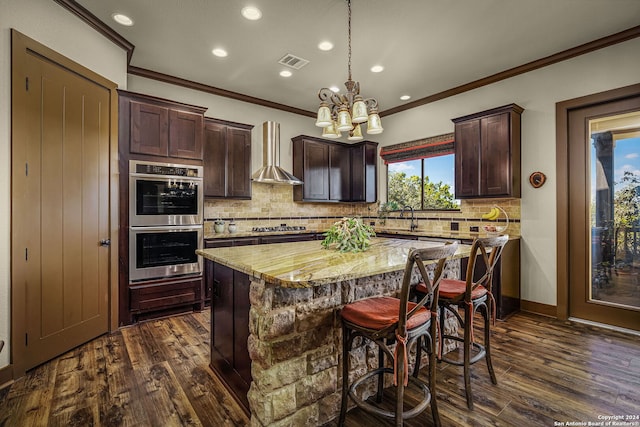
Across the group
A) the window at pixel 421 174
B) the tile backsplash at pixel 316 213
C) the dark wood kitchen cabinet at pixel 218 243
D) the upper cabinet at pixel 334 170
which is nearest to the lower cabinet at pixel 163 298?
the dark wood kitchen cabinet at pixel 218 243

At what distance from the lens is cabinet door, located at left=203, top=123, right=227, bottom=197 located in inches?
169

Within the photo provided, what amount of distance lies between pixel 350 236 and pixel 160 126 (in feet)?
8.63

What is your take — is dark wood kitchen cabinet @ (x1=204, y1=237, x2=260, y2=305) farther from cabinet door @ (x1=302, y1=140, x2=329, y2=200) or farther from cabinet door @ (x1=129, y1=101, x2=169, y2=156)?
cabinet door @ (x1=302, y1=140, x2=329, y2=200)

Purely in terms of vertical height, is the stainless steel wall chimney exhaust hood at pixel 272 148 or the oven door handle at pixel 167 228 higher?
the stainless steel wall chimney exhaust hood at pixel 272 148

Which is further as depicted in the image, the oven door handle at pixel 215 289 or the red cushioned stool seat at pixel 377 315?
the oven door handle at pixel 215 289

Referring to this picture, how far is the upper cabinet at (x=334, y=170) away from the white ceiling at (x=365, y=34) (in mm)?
1338

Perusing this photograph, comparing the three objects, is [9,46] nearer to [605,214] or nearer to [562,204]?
[562,204]

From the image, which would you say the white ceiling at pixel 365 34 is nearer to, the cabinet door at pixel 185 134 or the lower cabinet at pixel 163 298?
the cabinet door at pixel 185 134

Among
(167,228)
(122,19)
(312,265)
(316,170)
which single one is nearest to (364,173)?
(316,170)

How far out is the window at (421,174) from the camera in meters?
4.86

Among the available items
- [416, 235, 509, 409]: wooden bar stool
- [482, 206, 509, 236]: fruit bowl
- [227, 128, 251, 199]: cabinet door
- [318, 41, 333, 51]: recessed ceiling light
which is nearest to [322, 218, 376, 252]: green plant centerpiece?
[416, 235, 509, 409]: wooden bar stool

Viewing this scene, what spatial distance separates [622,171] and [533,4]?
6.53 ft

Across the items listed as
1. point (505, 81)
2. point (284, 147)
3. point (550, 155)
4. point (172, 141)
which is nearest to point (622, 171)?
point (550, 155)

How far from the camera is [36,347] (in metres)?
2.46
